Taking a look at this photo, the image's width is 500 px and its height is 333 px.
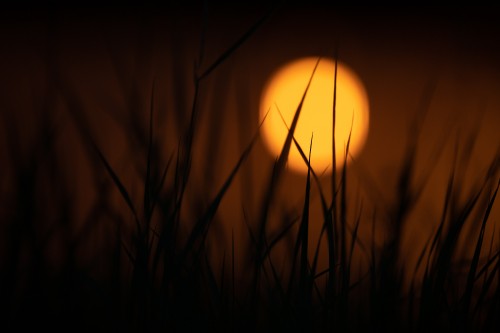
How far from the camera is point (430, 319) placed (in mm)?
655

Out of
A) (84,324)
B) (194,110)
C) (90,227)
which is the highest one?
(194,110)

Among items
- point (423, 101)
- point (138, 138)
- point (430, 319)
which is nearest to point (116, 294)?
point (138, 138)

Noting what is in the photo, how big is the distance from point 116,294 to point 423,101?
429 millimetres

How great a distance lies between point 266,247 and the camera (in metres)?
0.72

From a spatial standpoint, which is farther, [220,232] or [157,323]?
[220,232]

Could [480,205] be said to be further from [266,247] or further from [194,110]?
[194,110]

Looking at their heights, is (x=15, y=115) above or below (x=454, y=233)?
above

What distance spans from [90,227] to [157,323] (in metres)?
0.21

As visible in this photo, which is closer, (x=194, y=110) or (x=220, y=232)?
(x=194, y=110)

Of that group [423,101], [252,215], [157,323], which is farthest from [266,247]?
[423,101]

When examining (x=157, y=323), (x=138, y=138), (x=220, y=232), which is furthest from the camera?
(x=220, y=232)

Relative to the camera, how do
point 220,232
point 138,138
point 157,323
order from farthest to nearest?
point 220,232
point 138,138
point 157,323

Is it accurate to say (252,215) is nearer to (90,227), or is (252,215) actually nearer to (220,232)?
(220,232)

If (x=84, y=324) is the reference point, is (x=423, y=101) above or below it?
above
